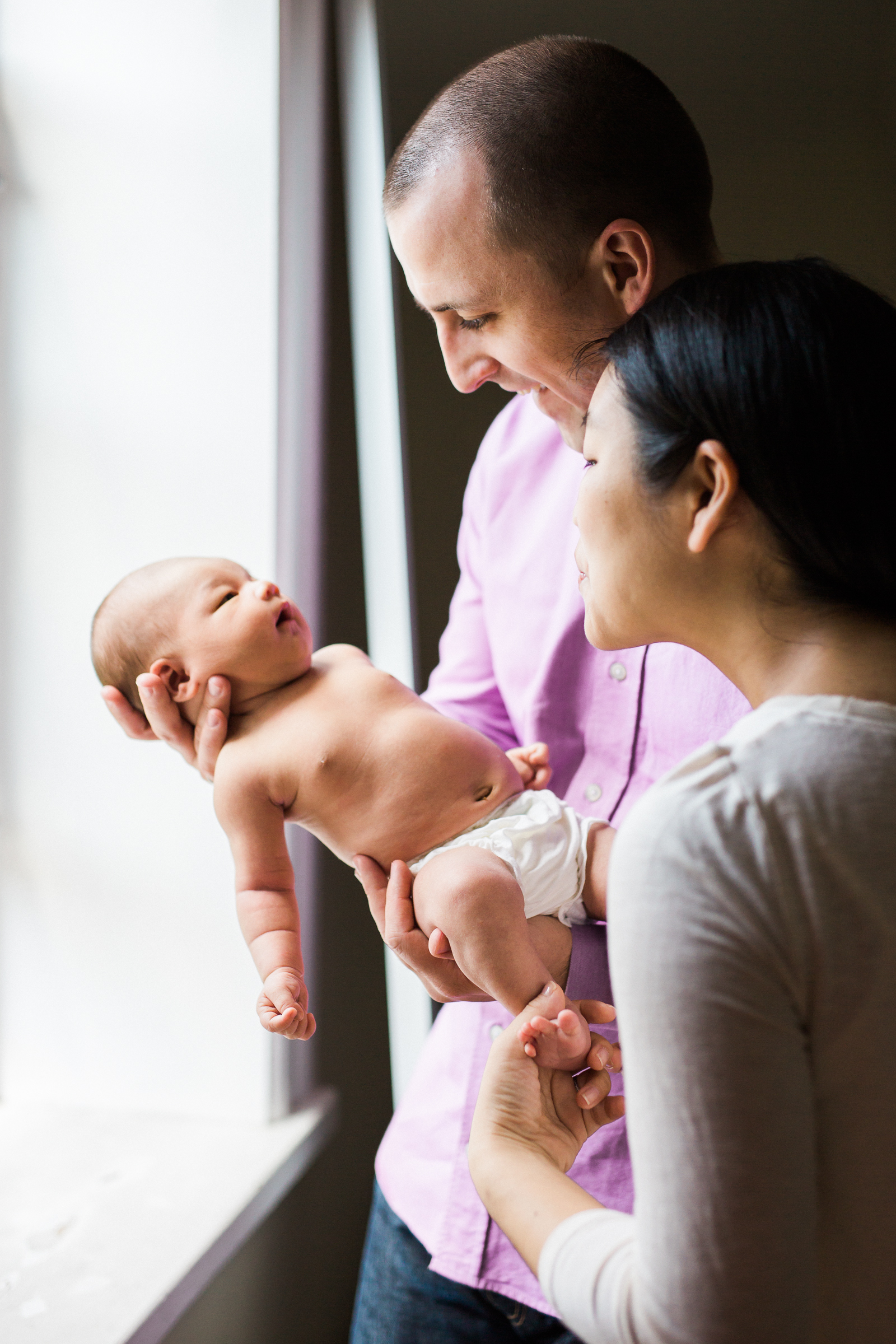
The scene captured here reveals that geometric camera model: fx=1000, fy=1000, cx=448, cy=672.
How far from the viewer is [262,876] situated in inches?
44.6

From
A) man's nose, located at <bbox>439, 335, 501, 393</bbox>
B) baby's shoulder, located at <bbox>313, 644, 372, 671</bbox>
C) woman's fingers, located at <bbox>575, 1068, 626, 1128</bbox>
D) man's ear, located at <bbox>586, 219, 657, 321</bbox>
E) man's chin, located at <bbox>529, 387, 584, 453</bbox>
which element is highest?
man's ear, located at <bbox>586, 219, 657, 321</bbox>

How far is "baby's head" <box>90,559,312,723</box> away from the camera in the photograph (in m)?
1.19

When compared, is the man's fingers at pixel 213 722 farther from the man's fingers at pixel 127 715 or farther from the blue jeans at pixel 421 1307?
the blue jeans at pixel 421 1307

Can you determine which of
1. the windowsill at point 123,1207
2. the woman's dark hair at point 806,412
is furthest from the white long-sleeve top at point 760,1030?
the windowsill at point 123,1207

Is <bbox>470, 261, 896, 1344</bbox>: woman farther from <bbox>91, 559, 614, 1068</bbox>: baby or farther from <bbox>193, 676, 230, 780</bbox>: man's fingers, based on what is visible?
<bbox>193, 676, 230, 780</bbox>: man's fingers

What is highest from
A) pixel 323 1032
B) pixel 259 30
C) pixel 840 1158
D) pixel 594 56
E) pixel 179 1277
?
pixel 259 30

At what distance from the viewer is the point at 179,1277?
144 centimetres

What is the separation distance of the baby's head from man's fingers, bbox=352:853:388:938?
0.25m

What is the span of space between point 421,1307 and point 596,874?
667 mm

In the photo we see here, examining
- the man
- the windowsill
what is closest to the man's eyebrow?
the man

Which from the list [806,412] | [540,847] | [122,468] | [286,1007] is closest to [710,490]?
[806,412]

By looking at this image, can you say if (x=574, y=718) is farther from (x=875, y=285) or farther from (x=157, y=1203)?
(x=875, y=285)

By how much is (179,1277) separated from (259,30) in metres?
2.03

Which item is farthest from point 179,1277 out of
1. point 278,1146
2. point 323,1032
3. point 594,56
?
point 594,56
